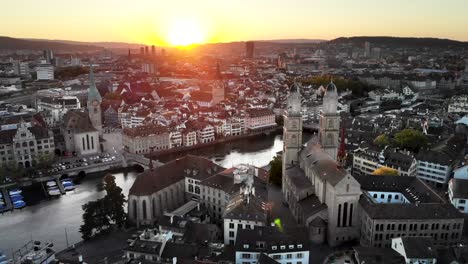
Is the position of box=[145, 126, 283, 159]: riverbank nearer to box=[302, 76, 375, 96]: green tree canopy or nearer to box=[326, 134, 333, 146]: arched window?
box=[326, 134, 333, 146]: arched window

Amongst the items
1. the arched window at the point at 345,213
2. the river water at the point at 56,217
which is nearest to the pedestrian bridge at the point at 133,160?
the river water at the point at 56,217

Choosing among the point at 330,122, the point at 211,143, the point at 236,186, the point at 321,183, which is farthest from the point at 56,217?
the point at 211,143

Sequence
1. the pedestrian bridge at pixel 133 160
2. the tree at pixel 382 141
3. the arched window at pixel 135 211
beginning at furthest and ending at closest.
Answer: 1. the pedestrian bridge at pixel 133 160
2. the tree at pixel 382 141
3. the arched window at pixel 135 211

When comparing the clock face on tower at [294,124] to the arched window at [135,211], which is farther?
the clock face on tower at [294,124]

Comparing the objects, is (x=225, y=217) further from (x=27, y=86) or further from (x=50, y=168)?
(x=27, y=86)

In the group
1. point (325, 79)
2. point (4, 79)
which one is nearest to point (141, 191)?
point (325, 79)

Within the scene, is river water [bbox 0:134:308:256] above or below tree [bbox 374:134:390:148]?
below

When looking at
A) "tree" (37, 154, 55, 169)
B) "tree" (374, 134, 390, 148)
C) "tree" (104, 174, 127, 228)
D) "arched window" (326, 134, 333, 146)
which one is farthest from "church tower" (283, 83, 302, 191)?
"tree" (37, 154, 55, 169)

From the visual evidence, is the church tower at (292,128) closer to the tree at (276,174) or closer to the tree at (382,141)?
the tree at (276,174)
